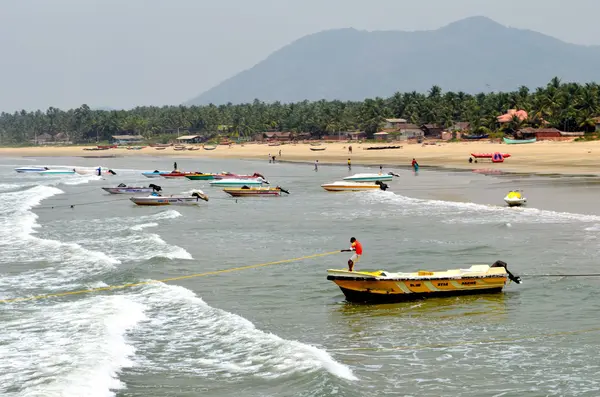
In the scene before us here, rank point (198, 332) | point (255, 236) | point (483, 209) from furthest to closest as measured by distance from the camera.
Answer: point (483, 209), point (255, 236), point (198, 332)

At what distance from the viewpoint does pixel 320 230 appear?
37.9 meters

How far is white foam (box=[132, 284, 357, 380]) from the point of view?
16.4 metres

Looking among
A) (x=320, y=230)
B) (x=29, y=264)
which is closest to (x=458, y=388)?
(x=29, y=264)

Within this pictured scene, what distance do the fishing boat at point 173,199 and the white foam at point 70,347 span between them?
93.0ft

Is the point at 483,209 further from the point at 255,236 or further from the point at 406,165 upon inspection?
the point at 406,165

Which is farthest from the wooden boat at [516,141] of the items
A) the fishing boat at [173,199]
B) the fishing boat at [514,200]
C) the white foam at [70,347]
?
the white foam at [70,347]

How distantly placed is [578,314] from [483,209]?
24136mm

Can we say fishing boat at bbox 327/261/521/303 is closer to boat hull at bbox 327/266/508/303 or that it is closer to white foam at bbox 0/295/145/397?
boat hull at bbox 327/266/508/303

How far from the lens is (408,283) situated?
71.6ft

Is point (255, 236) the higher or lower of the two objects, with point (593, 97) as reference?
lower

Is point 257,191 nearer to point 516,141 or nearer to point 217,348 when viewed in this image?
point 217,348

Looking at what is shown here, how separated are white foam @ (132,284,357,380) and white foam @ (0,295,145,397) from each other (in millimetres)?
658

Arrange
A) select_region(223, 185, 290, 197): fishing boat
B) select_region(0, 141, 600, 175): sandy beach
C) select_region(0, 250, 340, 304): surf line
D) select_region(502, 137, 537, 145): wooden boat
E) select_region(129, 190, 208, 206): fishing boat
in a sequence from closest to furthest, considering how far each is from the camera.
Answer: select_region(0, 250, 340, 304): surf line
select_region(129, 190, 208, 206): fishing boat
select_region(223, 185, 290, 197): fishing boat
select_region(0, 141, 600, 175): sandy beach
select_region(502, 137, 537, 145): wooden boat

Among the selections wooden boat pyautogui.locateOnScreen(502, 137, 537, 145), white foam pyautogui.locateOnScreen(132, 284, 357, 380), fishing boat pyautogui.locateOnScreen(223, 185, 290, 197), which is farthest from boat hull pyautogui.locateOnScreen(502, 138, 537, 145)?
white foam pyautogui.locateOnScreen(132, 284, 357, 380)
